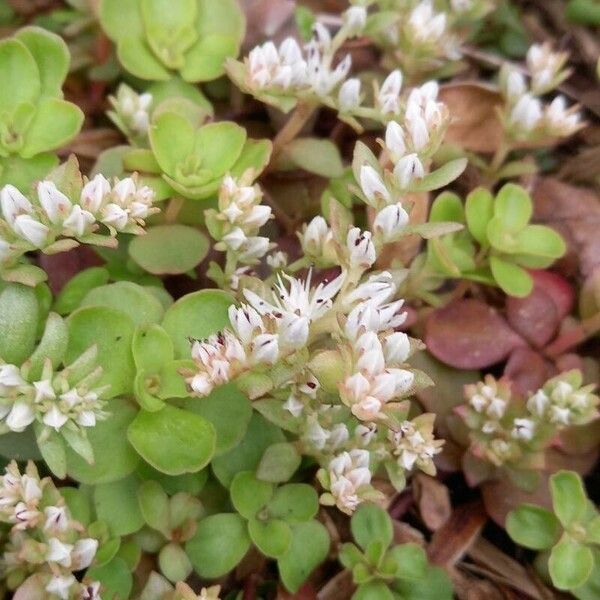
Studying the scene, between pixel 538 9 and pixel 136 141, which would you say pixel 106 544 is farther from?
pixel 538 9

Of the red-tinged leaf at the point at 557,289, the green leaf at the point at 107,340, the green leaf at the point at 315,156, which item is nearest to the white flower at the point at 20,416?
the green leaf at the point at 107,340

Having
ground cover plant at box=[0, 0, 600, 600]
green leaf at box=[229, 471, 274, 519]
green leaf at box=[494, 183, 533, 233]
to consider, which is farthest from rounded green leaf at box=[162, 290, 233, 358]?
green leaf at box=[494, 183, 533, 233]

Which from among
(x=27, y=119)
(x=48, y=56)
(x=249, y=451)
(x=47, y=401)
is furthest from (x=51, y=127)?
(x=249, y=451)

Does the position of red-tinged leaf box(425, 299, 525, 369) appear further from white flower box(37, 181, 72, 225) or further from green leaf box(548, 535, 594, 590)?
white flower box(37, 181, 72, 225)

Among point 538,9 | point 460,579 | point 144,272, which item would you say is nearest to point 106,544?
point 144,272

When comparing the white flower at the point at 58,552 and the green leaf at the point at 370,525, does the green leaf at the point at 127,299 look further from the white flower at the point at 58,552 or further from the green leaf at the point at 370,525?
the green leaf at the point at 370,525
